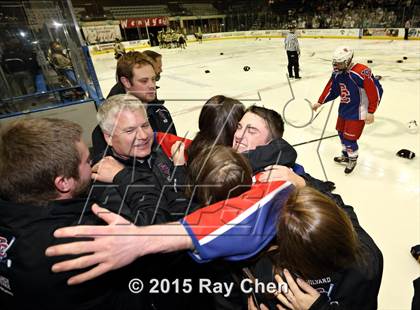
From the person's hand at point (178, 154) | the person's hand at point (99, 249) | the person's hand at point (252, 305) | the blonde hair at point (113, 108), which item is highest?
the blonde hair at point (113, 108)

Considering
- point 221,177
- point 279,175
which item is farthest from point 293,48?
point 221,177

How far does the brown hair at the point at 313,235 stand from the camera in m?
0.74

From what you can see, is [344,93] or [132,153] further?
[344,93]

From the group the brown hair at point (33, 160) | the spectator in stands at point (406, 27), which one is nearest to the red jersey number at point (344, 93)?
the brown hair at point (33, 160)

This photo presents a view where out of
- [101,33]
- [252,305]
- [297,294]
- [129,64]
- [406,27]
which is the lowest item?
[406,27]

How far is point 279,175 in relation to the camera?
992 millimetres

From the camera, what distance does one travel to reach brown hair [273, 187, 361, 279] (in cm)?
74

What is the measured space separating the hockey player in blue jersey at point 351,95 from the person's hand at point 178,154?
207 centimetres

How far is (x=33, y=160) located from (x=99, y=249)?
0.34m

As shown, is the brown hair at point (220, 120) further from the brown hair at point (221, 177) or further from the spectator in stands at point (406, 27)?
the spectator in stands at point (406, 27)

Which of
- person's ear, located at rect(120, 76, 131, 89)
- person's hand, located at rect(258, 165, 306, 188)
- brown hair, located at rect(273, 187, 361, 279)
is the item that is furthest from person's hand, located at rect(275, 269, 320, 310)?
person's ear, located at rect(120, 76, 131, 89)

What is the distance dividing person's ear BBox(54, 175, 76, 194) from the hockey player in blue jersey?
271cm

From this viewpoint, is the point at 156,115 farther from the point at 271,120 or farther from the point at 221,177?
the point at 221,177

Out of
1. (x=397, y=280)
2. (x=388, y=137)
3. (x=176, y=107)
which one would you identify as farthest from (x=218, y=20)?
(x=397, y=280)
